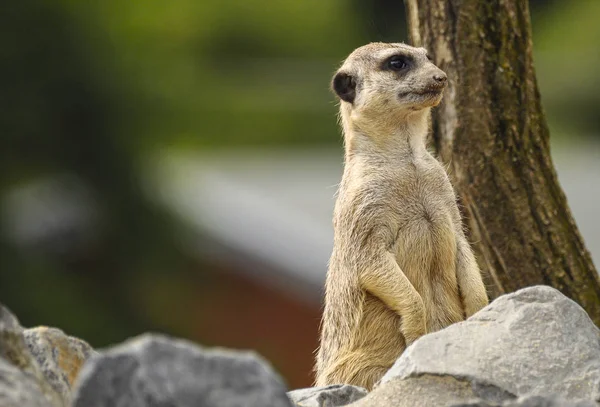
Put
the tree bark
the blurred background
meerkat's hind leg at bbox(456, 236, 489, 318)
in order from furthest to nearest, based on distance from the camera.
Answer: the blurred background, the tree bark, meerkat's hind leg at bbox(456, 236, 489, 318)

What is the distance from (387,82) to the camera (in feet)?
15.9

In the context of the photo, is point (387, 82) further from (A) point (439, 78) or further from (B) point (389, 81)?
(A) point (439, 78)

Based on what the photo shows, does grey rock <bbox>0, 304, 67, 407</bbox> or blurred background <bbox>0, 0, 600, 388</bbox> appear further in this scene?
blurred background <bbox>0, 0, 600, 388</bbox>

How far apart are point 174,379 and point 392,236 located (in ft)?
6.53

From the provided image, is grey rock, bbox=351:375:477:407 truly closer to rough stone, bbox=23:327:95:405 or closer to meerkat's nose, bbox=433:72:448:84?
rough stone, bbox=23:327:95:405

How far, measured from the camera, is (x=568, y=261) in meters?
5.21

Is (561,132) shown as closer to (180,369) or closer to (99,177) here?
(99,177)

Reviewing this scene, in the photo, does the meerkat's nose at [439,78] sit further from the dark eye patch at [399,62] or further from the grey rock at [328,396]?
the grey rock at [328,396]

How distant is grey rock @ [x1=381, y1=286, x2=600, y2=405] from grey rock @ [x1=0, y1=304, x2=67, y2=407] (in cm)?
99

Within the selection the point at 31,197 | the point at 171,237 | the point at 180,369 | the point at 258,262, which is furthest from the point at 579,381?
the point at 31,197

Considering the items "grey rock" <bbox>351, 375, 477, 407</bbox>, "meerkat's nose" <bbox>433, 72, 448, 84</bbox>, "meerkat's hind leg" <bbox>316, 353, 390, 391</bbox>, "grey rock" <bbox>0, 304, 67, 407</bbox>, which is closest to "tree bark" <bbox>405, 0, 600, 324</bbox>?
"meerkat's nose" <bbox>433, 72, 448, 84</bbox>

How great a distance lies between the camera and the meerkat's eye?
15.9ft

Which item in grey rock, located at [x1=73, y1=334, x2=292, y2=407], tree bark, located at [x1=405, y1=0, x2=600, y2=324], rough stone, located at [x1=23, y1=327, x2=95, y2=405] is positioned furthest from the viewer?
tree bark, located at [x1=405, y1=0, x2=600, y2=324]

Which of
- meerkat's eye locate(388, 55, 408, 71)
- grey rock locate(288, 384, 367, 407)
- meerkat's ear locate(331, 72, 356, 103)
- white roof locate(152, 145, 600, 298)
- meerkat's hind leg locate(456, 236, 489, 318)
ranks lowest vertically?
white roof locate(152, 145, 600, 298)
